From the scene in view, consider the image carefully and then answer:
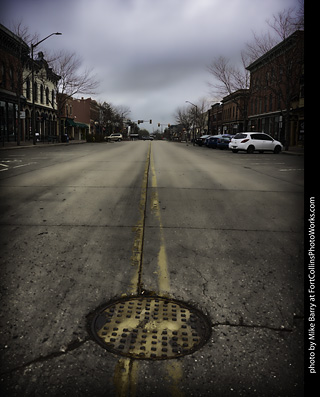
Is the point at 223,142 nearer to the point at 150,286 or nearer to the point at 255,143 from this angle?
the point at 255,143

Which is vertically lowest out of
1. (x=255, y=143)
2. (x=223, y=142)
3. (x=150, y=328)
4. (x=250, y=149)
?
(x=150, y=328)

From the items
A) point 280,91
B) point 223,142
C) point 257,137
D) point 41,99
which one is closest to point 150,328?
point 257,137

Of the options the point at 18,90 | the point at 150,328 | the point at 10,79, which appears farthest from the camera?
the point at 10,79

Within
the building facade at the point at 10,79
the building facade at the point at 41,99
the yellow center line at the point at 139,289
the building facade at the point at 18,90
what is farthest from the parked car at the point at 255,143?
the building facade at the point at 41,99

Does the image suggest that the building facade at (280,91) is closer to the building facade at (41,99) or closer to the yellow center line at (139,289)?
the yellow center line at (139,289)

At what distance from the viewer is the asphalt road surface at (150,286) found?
2020 mm

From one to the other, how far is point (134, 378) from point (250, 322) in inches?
42.2

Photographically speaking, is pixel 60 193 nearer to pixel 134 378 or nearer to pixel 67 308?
pixel 67 308

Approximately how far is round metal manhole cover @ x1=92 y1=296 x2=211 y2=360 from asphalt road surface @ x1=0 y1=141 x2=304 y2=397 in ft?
0.22

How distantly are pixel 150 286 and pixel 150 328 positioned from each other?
727 millimetres

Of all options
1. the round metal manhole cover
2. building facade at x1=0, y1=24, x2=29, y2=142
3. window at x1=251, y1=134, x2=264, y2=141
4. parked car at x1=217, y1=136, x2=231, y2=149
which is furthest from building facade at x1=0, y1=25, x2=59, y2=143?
the round metal manhole cover

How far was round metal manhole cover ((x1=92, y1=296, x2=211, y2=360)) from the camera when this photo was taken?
231 centimetres

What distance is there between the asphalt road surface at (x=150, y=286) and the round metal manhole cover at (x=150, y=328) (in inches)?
2.6

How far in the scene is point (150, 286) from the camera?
3.29 meters
